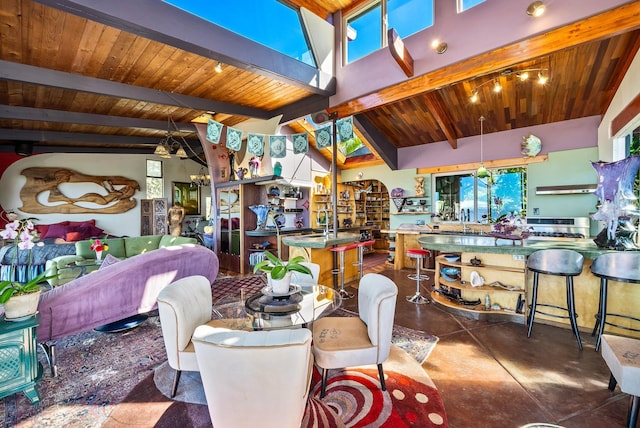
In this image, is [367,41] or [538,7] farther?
[367,41]

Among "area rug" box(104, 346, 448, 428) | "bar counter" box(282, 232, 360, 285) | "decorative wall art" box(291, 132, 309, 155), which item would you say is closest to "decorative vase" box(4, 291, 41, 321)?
"area rug" box(104, 346, 448, 428)

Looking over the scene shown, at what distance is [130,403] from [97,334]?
1.69 metres

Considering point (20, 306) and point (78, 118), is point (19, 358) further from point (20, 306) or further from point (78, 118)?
point (78, 118)

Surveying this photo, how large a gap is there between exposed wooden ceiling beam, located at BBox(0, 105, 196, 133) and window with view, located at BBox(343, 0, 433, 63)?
4142mm

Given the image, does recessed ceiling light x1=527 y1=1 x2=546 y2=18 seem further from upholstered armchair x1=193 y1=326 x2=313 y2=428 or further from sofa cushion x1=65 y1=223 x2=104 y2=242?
sofa cushion x1=65 y1=223 x2=104 y2=242

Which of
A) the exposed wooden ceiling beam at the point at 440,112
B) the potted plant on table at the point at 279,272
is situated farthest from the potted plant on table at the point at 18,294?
the exposed wooden ceiling beam at the point at 440,112

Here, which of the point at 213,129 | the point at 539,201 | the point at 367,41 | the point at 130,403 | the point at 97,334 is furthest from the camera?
the point at 539,201

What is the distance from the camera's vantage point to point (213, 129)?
5117mm

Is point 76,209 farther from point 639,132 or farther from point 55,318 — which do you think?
point 639,132

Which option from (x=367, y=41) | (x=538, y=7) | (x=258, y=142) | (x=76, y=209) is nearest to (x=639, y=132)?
(x=538, y=7)

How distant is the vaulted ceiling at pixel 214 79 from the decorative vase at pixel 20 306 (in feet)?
8.01

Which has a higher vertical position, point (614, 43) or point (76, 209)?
point (614, 43)

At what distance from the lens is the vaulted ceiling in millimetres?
2803

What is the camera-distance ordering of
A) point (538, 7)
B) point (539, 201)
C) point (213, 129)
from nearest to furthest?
1. point (538, 7)
2. point (213, 129)
3. point (539, 201)
